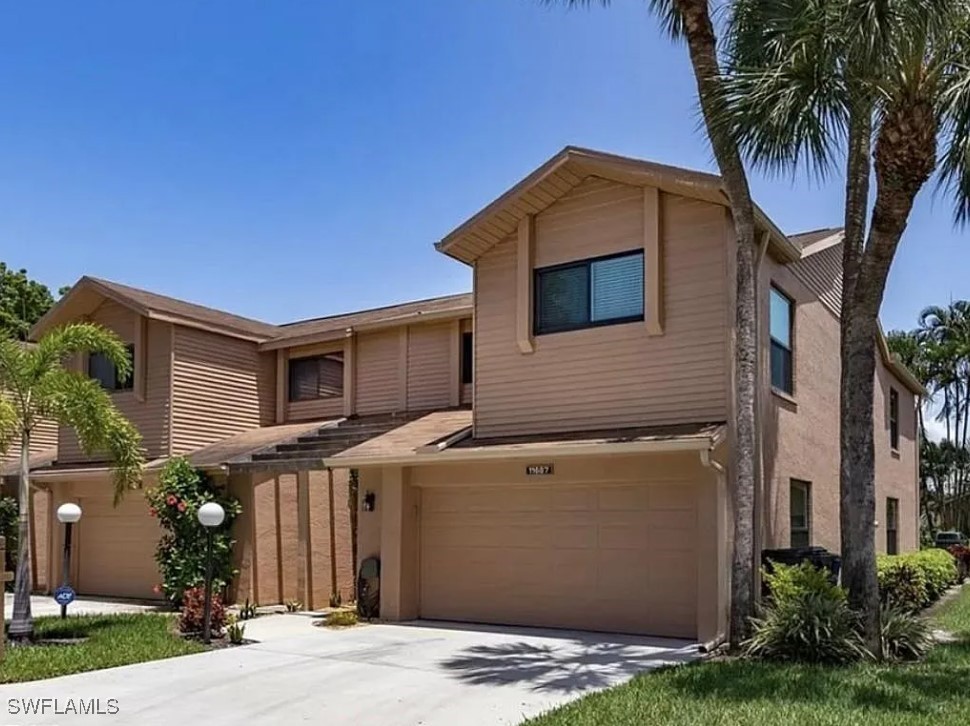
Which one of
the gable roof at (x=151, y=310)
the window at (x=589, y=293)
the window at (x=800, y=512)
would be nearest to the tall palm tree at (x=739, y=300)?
the window at (x=589, y=293)

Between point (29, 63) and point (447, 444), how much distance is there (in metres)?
10.0

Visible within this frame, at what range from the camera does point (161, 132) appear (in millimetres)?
18062

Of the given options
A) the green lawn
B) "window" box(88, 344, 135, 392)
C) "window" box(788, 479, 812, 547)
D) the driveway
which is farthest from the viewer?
"window" box(88, 344, 135, 392)

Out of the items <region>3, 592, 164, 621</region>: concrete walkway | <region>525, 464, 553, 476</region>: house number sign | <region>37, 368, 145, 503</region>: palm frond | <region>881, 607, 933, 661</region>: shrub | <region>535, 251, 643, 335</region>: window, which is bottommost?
<region>3, 592, 164, 621</region>: concrete walkway

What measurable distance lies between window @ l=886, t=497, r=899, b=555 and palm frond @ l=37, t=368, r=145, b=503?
16588mm

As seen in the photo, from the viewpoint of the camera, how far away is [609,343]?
1333cm

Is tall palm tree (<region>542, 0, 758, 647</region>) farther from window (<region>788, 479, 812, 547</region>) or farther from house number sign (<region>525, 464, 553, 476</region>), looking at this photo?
window (<region>788, 479, 812, 547</region>)

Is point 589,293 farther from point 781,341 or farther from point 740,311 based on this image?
point 781,341

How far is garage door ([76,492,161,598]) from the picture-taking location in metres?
18.8

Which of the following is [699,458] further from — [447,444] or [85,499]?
[85,499]

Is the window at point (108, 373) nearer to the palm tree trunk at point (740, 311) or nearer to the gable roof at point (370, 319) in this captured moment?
the gable roof at point (370, 319)

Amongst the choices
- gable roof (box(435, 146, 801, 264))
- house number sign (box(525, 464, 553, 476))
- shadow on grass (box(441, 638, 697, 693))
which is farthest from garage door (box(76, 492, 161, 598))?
shadow on grass (box(441, 638, 697, 693))

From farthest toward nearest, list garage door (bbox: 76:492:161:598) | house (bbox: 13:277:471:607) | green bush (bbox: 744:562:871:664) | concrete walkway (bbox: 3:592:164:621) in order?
garage door (bbox: 76:492:161:598) → house (bbox: 13:277:471:607) → concrete walkway (bbox: 3:592:164:621) → green bush (bbox: 744:562:871:664)

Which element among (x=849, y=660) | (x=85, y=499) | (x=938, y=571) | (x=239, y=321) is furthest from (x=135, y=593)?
(x=938, y=571)
